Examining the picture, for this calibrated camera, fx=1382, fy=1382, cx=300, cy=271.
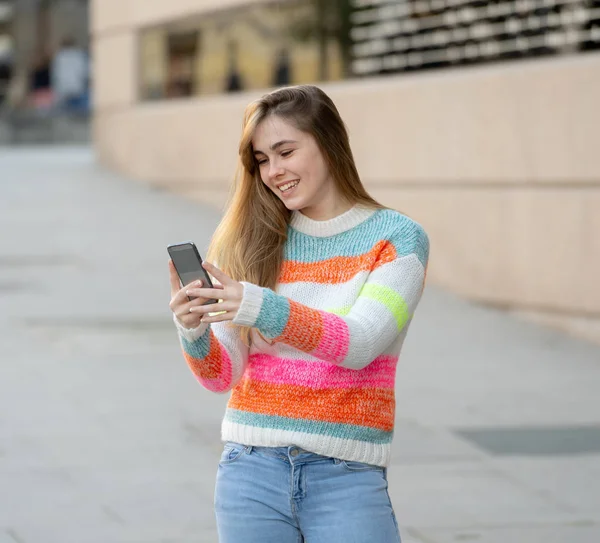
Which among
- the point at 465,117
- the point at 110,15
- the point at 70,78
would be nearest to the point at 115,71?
the point at 110,15

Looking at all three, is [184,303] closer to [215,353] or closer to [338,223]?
[215,353]

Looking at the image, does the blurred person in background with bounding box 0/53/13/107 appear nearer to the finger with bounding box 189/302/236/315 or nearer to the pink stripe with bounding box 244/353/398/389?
the pink stripe with bounding box 244/353/398/389

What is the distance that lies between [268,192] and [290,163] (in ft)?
0.50

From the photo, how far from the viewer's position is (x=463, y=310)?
12305 millimetres

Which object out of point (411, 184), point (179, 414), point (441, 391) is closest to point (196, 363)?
point (179, 414)

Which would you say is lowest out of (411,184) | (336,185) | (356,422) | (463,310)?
(463,310)

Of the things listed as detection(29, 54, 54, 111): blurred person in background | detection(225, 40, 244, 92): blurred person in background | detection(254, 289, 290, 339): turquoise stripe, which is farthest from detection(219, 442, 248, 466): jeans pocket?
detection(29, 54, 54, 111): blurred person in background


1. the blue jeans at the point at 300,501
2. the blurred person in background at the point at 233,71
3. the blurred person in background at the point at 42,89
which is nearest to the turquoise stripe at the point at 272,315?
the blue jeans at the point at 300,501

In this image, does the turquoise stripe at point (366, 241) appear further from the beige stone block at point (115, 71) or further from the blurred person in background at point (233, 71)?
the beige stone block at point (115, 71)

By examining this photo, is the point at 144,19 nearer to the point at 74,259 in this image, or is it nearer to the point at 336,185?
the point at 74,259

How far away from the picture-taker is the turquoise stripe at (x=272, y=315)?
9.52 ft

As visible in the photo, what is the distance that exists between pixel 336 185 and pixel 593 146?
26.6ft

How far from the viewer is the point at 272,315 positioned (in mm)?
2906

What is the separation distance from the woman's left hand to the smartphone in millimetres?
19
